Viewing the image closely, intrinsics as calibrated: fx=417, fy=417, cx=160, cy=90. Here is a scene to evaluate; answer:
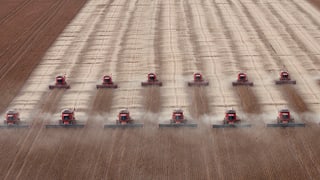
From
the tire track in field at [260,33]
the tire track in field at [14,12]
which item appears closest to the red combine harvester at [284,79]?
the tire track in field at [260,33]

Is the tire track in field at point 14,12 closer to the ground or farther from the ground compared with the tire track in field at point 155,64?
farther from the ground

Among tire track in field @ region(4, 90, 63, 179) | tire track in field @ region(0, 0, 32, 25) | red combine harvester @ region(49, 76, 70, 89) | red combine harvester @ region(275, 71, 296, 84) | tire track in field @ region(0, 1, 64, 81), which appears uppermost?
tire track in field @ region(0, 0, 32, 25)

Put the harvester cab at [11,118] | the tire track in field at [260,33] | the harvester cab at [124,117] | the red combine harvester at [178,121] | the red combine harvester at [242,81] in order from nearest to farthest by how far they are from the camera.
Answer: the red combine harvester at [178,121] < the harvester cab at [124,117] < the harvester cab at [11,118] < the red combine harvester at [242,81] < the tire track in field at [260,33]

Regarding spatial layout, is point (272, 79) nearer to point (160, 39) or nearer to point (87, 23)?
point (160, 39)

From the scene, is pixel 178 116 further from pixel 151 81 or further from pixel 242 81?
pixel 242 81

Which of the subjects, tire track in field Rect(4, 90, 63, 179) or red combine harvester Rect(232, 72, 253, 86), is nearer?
tire track in field Rect(4, 90, 63, 179)

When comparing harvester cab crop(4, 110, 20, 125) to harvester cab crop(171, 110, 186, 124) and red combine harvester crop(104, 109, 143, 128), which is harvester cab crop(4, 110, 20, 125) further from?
harvester cab crop(171, 110, 186, 124)

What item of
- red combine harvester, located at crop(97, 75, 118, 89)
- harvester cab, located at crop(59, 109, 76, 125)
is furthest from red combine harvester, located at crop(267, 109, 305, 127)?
harvester cab, located at crop(59, 109, 76, 125)

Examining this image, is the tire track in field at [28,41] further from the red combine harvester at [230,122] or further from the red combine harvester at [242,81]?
the red combine harvester at [242,81]

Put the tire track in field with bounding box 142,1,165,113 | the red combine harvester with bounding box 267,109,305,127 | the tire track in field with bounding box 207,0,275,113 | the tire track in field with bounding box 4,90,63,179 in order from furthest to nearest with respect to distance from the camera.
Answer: the tire track in field with bounding box 142,1,165,113 < the tire track in field with bounding box 207,0,275,113 < the red combine harvester with bounding box 267,109,305,127 < the tire track in field with bounding box 4,90,63,179
